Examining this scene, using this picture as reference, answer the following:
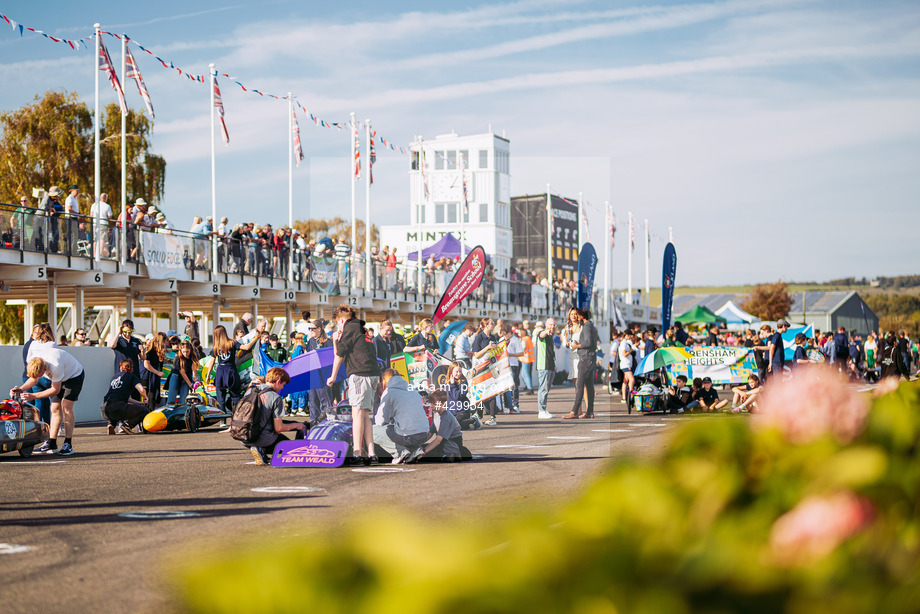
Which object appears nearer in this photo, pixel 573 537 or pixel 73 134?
pixel 573 537

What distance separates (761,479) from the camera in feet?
6.39

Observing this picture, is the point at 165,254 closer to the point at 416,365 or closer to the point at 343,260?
the point at 343,260

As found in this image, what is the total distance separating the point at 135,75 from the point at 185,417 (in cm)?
1493

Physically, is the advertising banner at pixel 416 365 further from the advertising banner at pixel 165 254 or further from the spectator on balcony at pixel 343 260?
the spectator on balcony at pixel 343 260

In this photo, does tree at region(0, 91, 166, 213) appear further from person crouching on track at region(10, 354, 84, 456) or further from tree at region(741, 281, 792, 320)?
tree at region(741, 281, 792, 320)

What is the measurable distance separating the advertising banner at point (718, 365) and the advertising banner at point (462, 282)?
21.7 ft

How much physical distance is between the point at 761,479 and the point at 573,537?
53cm

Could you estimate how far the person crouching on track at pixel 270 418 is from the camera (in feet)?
38.7

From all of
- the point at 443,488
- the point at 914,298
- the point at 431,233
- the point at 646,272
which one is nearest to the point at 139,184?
the point at 431,233

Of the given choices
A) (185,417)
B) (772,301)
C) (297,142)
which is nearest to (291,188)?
(297,142)

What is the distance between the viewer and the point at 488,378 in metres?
16.6

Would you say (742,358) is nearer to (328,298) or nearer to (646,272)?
(328,298)

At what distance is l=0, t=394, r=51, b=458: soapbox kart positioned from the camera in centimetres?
1289

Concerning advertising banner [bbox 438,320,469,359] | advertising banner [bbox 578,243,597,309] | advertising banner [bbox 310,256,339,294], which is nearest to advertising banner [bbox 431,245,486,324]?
advertising banner [bbox 438,320,469,359]
